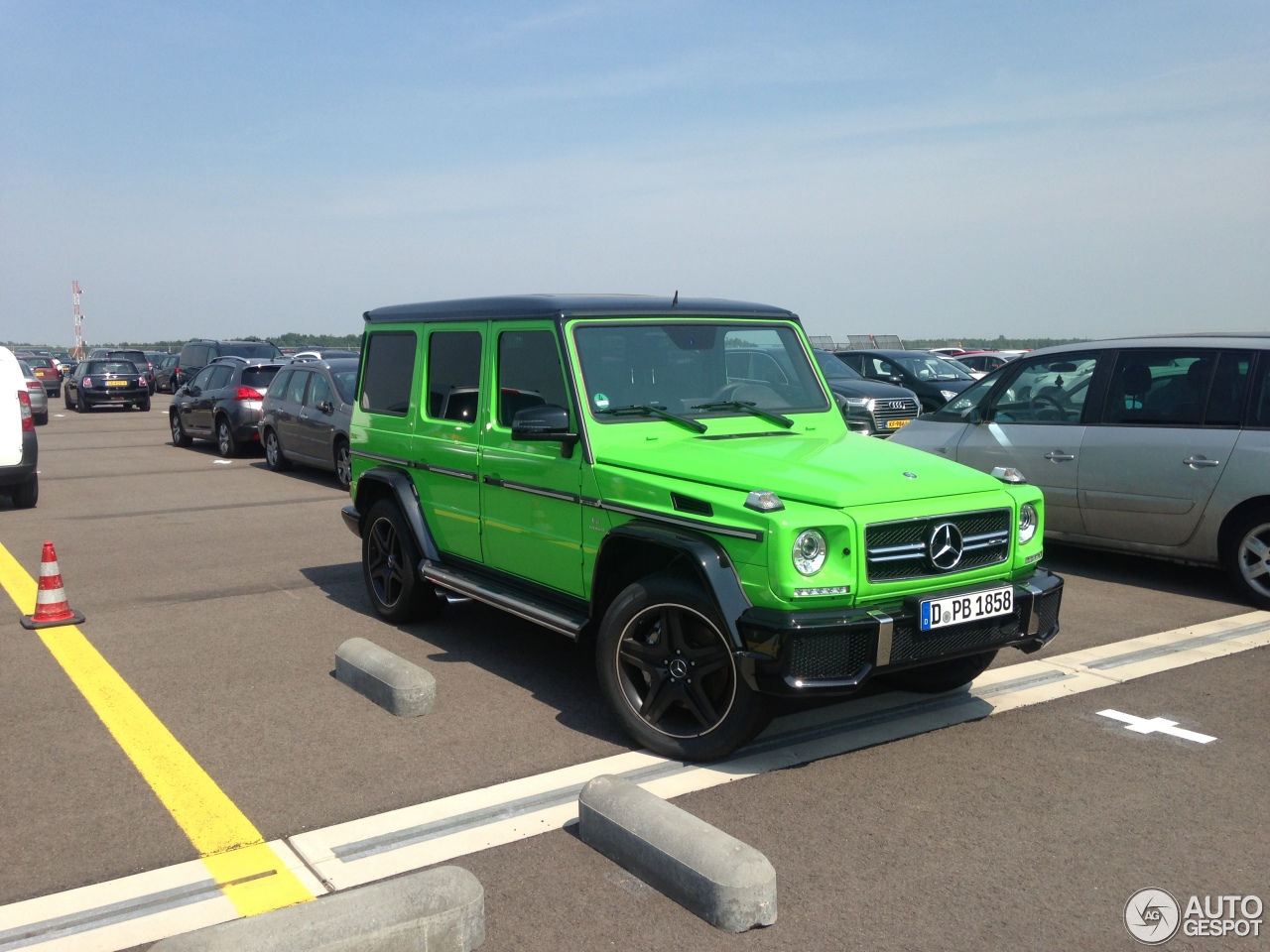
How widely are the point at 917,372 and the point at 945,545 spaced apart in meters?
15.5

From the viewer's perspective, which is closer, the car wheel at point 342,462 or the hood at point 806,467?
the hood at point 806,467

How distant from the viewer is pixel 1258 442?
7.70 meters

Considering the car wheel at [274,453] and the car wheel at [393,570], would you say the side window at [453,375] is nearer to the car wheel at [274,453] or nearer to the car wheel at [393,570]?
the car wheel at [393,570]

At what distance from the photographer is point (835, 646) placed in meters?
4.55

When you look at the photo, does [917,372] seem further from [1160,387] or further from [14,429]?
[14,429]

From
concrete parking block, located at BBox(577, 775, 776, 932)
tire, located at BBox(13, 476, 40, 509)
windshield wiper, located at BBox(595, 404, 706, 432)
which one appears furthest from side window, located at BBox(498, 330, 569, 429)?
tire, located at BBox(13, 476, 40, 509)

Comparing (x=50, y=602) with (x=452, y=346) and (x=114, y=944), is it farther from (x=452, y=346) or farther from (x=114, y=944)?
(x=114, y=944)

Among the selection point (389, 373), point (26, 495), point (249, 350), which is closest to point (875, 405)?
point (389, 373)

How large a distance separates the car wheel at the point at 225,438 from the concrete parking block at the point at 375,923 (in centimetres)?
1647

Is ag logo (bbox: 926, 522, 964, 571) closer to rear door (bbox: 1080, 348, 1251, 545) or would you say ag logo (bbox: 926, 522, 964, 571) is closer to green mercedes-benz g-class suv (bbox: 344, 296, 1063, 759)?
green mercedes-benz g-class suv (bbox: 344, 296, 1063, 759)

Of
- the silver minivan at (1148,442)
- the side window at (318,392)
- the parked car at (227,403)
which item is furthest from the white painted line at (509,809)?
the parked car at (227,403)

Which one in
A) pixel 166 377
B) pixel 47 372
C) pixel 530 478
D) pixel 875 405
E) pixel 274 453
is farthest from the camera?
pixel 166 377

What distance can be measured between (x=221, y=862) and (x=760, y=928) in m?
1.95

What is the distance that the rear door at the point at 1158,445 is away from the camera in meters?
7.94
